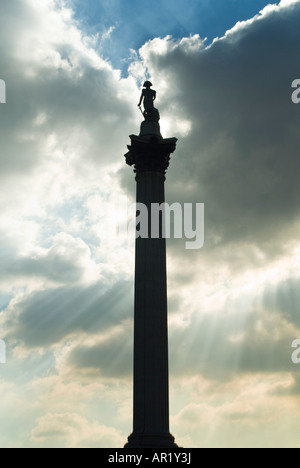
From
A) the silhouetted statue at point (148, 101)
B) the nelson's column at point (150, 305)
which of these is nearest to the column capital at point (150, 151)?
the nelson's column at point (150, 305)

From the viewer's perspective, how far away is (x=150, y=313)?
53031 millimetres

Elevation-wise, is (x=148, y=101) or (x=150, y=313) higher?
(x=148, y=101)

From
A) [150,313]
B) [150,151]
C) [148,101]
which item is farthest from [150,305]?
[148,101]

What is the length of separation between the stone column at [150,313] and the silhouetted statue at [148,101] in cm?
305

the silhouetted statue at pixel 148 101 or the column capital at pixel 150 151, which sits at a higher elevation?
the silhouetted statue at pixel 148 101

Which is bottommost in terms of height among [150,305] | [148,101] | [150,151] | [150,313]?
[150,313]

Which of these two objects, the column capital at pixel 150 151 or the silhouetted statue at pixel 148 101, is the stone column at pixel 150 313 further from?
the silhouetted statue at pixel 148 101

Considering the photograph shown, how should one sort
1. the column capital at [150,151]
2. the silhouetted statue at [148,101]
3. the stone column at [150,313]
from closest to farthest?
the stone column at [150,313], the column capital at [150,151], the silhouetted statue at [148,101]

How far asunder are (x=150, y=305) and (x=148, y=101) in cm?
2601

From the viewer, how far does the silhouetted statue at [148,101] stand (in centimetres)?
6344

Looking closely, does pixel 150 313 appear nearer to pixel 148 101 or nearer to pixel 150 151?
pixel 150 151
